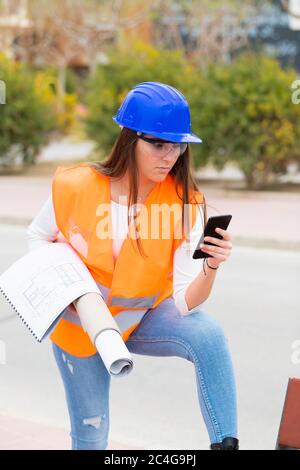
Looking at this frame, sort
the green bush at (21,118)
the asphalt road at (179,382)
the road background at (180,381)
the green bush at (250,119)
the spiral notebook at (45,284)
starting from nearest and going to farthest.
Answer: the spiral notebook at (45,284) → the road background at (180,381) → the asphalt road at (179,382) → the green bush at (250,119) → the green bush at (21,118)

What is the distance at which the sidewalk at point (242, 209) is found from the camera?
11180 mm

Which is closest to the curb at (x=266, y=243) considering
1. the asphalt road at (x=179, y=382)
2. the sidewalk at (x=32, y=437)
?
the asphalt road at (x=179, y=382)

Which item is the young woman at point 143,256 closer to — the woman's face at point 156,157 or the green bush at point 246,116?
the woman's face at point 156,157

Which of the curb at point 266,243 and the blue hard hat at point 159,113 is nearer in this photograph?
the blue hard hat at point 159,113

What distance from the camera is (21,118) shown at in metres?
18.7

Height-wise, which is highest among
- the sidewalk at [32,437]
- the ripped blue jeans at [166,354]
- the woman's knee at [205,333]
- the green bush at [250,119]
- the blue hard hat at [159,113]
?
the blue hard hat at [159,113]

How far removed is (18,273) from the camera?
2.92m

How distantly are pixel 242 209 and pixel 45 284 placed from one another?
11.1 meters

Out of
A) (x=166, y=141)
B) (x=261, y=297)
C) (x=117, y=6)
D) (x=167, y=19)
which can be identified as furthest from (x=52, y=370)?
(x=167, y=19)

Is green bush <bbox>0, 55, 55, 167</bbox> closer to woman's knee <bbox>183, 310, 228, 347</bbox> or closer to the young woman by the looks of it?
the young woman

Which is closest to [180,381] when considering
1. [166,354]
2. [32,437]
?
[32,437]

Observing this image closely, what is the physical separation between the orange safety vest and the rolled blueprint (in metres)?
0.16

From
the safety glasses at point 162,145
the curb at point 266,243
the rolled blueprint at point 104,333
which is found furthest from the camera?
the curb at point 266,243
